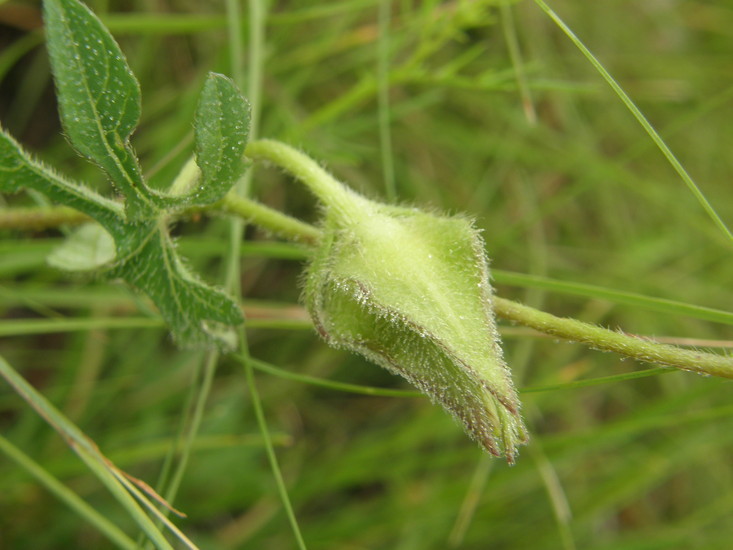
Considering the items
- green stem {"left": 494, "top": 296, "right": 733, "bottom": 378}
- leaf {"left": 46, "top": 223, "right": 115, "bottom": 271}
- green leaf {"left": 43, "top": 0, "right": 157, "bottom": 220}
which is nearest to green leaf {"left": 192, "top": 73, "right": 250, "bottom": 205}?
green leaf {"left": 43, "top": 0, "right": 157, "bottom": 220}

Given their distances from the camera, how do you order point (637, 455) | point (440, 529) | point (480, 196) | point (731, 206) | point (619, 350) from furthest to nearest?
point (731, 206), point (480, 196), point (637, 455), point (440, 529), point (619, 350)

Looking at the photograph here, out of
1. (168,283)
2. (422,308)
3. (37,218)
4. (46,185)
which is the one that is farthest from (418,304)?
(37,218)

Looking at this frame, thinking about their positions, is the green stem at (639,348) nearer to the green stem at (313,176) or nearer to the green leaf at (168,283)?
the green stem at (313,176)

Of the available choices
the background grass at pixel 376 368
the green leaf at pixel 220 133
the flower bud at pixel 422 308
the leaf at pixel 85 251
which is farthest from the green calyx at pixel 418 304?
the background grass at pixel 376 368

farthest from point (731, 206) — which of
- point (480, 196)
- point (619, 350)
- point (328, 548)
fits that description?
point (619, 350)

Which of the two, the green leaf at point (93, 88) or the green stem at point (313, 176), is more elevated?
the green leaf at point (93, 88)

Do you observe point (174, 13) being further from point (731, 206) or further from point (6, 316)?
A: point (731, 206)
